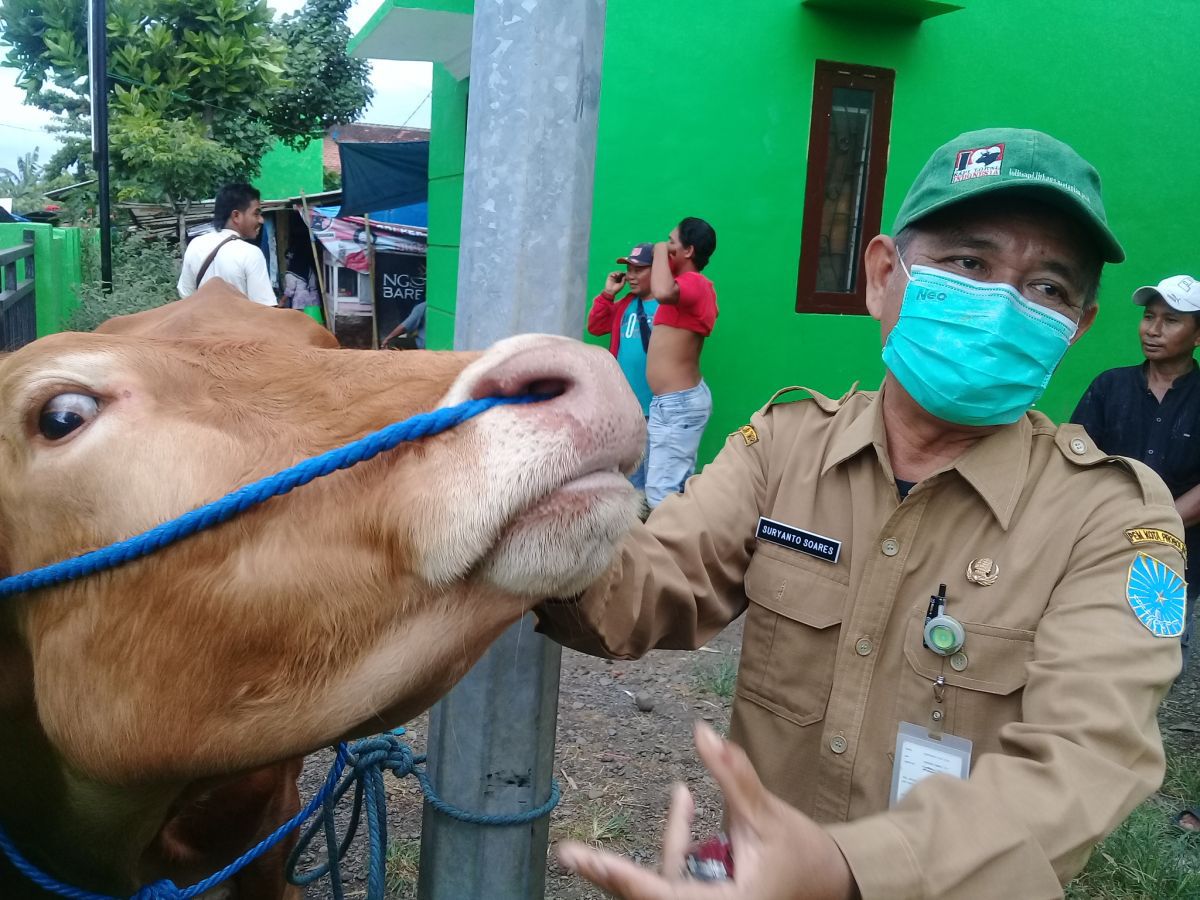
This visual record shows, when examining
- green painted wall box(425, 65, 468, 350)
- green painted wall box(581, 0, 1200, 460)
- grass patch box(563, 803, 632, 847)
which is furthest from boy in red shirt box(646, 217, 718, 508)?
green painted wall box(425, 65, 468, 350)

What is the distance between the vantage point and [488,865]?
2.03 meters

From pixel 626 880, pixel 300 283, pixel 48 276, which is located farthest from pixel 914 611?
pixel 300 283

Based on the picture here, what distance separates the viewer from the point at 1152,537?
4.83 ft

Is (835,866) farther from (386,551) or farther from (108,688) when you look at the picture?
(108,688)

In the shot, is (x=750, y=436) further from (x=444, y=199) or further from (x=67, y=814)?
(x=444, y=199)

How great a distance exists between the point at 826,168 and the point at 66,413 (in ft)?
20.0

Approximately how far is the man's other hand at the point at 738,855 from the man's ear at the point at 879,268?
122 centimetres

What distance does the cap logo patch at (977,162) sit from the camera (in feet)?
5.36

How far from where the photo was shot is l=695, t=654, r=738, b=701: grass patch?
4266 millimetres

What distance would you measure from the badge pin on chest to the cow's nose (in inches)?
29.8

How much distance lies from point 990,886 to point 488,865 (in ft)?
4.09

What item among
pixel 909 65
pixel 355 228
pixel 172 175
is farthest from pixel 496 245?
pixel 172 175

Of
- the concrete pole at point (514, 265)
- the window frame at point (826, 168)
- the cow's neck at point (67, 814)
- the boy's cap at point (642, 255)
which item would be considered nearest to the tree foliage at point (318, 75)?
the window frame at point (826, 168)

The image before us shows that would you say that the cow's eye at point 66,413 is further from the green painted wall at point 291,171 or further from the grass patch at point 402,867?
the green painted wall at point 291,171
